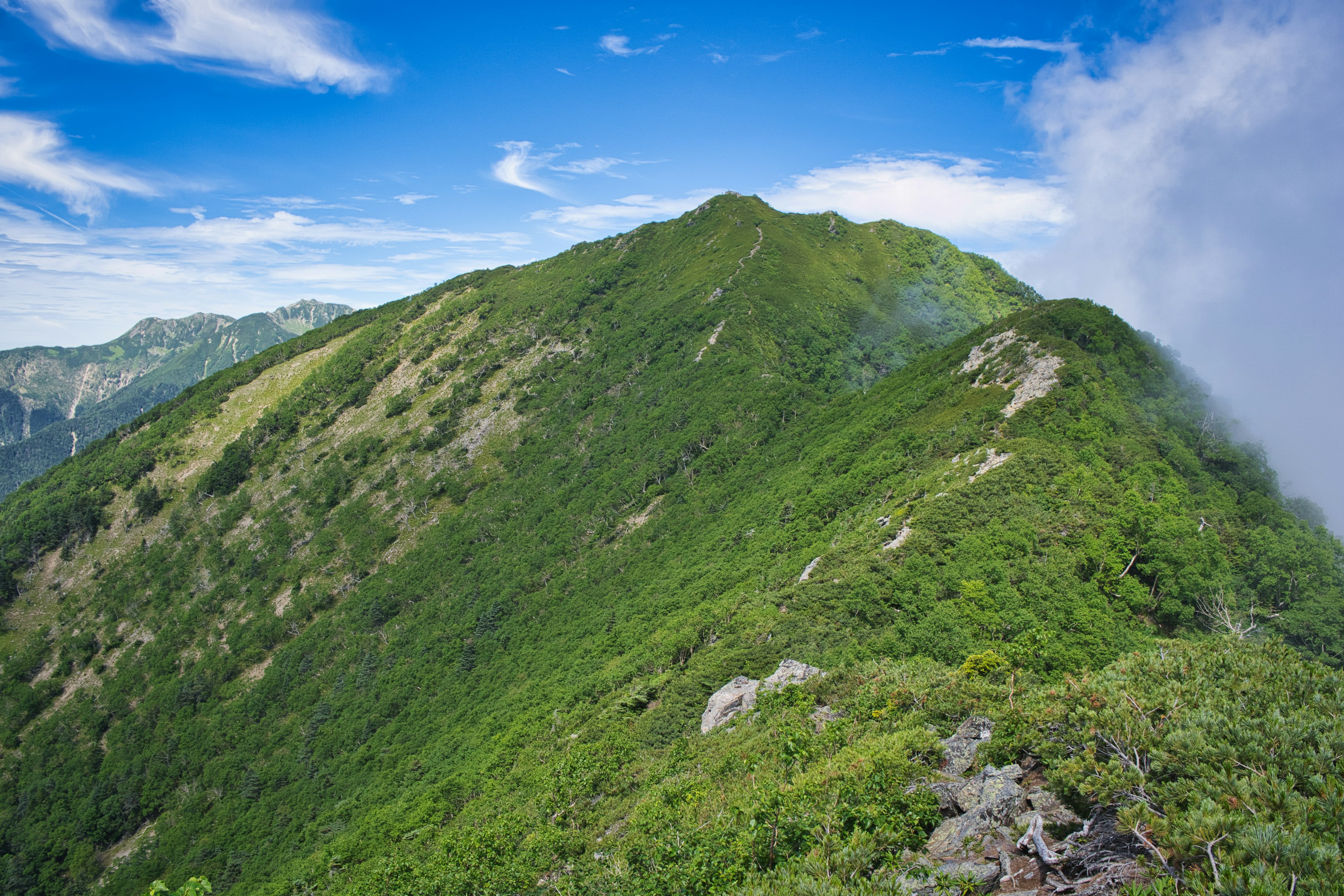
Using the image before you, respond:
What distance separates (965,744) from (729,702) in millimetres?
22940

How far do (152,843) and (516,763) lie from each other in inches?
4298

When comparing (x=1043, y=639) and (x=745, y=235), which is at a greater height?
(x=745, y=235)

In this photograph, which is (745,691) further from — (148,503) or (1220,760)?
(148,503)

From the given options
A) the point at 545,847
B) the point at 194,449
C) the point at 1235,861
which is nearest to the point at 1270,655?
the point at 1235,861

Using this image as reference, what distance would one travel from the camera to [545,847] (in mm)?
35719

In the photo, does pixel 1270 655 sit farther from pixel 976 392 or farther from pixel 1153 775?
pixel 976 392

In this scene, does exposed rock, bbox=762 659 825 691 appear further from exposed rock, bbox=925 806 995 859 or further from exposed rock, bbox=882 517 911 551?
exposed rock, bbox=925 806 995 859

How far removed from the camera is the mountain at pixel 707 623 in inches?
748

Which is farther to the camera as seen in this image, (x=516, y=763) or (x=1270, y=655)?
(x=516, y=763)

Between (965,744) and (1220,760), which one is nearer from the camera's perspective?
(1220,760)

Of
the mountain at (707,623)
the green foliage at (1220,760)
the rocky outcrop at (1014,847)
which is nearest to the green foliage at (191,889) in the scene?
the mountain at (707,623)

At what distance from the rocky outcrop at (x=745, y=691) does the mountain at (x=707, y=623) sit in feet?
2.00

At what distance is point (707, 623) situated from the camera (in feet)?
207

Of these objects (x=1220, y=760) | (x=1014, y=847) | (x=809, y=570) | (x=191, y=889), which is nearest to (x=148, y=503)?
(x=809, y=570)
